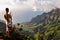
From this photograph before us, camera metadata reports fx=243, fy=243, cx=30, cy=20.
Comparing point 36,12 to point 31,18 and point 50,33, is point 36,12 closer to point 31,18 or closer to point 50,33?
point 31,18

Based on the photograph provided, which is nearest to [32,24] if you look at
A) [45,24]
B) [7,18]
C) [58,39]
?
[45,24]

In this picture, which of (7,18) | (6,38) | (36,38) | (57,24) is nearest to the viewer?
(6,38)

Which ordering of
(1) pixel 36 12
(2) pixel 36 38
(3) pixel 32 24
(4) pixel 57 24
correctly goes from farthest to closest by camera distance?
(4) pixel 57 24
(3) pixel 32 24
(1) pixel 36 12
(2) pixel 36 38

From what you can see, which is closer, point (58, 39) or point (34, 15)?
point (34, 15)

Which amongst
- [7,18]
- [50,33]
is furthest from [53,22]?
[7,18]

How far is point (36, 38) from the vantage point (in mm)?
23312

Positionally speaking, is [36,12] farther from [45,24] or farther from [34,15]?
[45,24]

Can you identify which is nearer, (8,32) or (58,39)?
(8,32)

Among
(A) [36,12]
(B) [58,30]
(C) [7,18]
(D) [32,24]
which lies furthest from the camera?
(B) [58,30]

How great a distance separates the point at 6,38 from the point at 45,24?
81.4 ft

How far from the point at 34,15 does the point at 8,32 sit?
2051 cm

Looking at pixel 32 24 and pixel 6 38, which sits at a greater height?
pixel 6 38

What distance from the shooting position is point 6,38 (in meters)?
6.51

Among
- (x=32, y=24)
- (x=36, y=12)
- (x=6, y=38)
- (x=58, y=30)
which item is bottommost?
(x=58, y=30)
